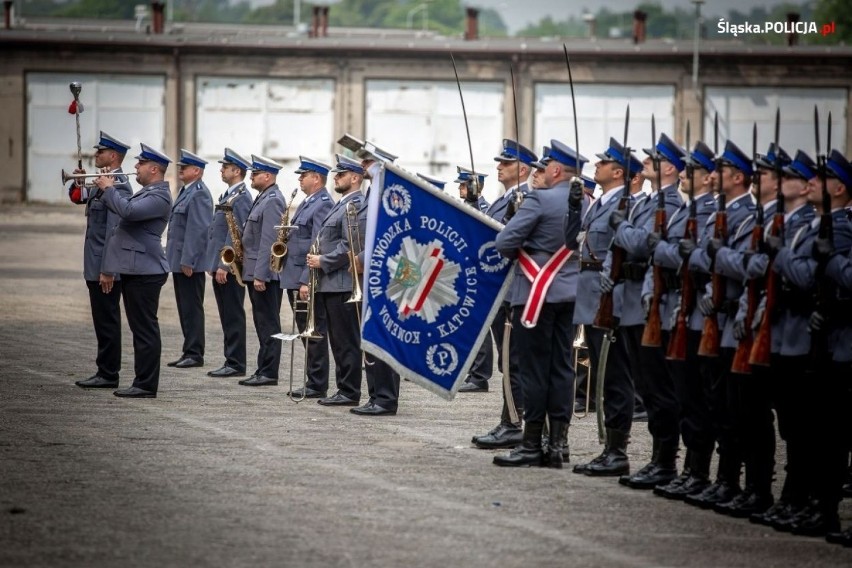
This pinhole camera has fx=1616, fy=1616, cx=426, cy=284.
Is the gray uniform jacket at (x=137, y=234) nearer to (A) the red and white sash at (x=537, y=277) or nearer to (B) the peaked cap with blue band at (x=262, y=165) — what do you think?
(B) the peaked cap with blue band at (x=262, y=165)

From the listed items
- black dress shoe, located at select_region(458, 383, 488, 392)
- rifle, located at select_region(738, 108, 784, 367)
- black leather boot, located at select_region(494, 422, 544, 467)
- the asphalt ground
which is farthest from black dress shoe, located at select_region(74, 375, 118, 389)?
rifle, located at select_region(738, 108, 784, 367)

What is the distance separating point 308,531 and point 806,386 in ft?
9.23

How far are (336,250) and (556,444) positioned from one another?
371 centimetres

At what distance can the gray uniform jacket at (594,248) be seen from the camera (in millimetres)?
10734

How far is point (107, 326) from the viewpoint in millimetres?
14305

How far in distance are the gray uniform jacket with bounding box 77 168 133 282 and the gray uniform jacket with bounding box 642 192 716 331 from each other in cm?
603

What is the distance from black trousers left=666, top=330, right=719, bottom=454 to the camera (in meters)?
9.65

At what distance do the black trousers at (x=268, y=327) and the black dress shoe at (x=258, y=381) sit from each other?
0.04 meters

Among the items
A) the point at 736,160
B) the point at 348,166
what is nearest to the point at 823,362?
the point at 736,160

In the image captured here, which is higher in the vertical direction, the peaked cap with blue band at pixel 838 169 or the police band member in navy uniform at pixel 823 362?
Answer: the peaked cap with blue band at pixel 838 169

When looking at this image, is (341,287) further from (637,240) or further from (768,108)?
(768,108)

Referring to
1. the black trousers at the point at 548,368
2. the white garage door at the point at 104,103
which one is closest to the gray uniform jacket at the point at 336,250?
the black trousers at the point at 548,368

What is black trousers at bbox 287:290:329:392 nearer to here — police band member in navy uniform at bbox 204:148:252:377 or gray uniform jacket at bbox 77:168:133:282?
police band member in navy uniform at bbox 204:148:252:377

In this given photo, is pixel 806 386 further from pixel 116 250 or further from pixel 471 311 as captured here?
pixel 116 250
